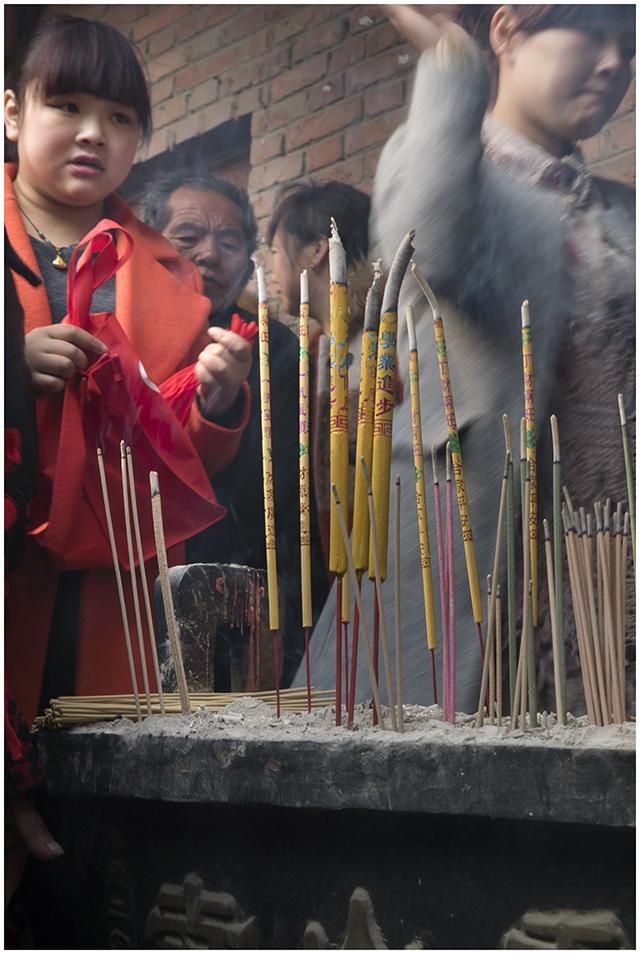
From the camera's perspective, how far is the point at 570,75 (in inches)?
87.8

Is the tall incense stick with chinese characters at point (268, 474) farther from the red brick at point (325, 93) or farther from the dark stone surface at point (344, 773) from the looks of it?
the red brick at point (325, 93)

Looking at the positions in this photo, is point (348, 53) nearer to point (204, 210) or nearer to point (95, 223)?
point (204, 210)

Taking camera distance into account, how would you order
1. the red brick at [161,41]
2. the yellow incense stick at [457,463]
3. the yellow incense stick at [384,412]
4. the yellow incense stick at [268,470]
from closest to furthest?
the yellow incense stick at [384,412]
the yellow incense stick at [457,463]
the yellow incense stick at [268,470]
the red brick at [161,41]

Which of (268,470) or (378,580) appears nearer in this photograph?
(378,580)

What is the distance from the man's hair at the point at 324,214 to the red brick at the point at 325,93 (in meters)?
0.18

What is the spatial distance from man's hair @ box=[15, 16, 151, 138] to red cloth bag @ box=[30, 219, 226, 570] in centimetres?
30

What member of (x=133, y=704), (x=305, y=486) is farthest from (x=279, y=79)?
(x=133, y=704)

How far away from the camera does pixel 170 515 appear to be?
241cm

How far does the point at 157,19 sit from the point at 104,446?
99 cm

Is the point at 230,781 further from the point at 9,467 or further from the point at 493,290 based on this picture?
the point at 493,290

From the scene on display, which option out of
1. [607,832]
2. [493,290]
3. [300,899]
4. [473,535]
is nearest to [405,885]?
[300,899]

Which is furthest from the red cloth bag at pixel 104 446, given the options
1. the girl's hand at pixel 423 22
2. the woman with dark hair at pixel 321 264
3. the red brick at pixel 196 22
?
the girl's hand at pixel 423 22

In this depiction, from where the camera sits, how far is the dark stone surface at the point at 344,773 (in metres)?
1.54

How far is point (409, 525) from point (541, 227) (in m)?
0.66
